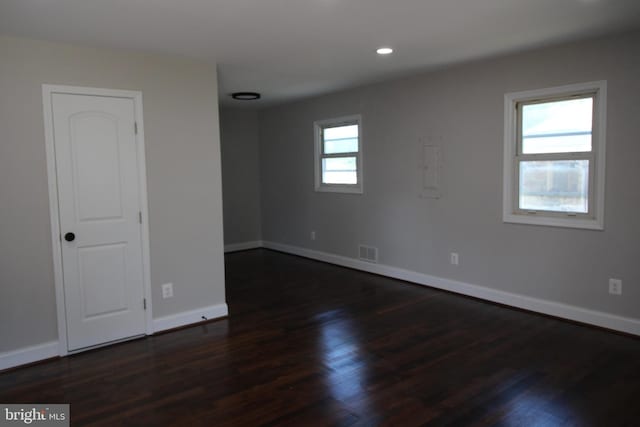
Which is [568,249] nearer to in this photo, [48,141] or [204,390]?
[204,390]

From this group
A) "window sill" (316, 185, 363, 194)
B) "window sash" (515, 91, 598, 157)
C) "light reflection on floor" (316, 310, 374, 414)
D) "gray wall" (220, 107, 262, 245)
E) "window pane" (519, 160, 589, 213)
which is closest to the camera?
"light reflection on floor" (316, 310, 374, 414)

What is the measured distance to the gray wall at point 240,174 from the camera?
7.42m

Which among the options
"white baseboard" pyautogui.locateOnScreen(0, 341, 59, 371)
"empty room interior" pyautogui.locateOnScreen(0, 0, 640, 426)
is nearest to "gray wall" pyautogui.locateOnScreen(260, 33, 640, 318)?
"empty room interior" pyautogui.locateOnScreen(0, 0, 640, 426)

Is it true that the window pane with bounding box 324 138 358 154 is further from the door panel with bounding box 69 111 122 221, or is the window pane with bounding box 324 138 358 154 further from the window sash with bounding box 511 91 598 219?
the door panel with bounding box 69 111 122 221

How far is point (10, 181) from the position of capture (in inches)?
126

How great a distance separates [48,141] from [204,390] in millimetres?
2147

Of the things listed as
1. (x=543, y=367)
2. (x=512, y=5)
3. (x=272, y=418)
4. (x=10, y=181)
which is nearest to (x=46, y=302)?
(x=10, y=181)

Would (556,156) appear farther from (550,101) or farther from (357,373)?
(357,373)

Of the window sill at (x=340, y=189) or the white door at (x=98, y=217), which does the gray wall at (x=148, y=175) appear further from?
the window sill at (x=340, y=189)

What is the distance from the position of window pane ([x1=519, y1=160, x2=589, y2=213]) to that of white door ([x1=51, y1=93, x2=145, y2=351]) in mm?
3503

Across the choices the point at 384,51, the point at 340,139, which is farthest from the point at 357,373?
the point at 340,139

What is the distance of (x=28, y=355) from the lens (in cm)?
329

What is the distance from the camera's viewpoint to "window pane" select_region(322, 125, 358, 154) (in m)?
6.02

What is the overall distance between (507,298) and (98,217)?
3.77 m
